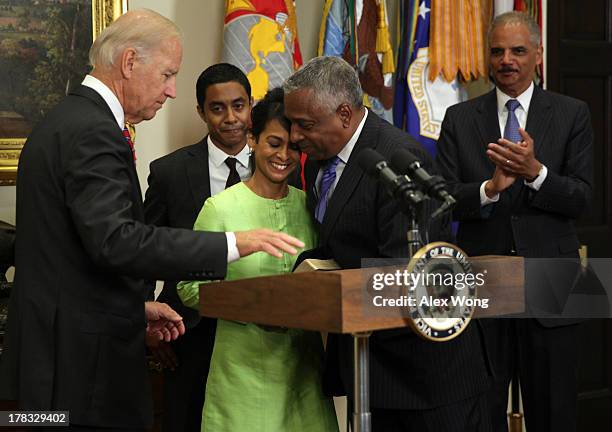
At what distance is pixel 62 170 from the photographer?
233 cm

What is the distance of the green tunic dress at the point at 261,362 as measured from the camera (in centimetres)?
277

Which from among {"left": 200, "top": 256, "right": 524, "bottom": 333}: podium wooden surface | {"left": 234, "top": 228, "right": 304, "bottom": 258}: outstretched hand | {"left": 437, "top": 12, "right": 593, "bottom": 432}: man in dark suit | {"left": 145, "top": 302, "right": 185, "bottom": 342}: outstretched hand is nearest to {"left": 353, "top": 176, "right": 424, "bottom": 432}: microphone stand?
{"left": 200, "top": 256, "right": 524, "bottom": 333}: podium wooden surface

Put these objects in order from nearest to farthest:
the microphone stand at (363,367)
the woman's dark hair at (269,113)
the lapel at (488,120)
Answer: the microphone stand at (363,367) < the woman's dark hair at (269,113) < the lapel at (488,120)

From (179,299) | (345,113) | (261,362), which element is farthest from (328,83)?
(179,299)

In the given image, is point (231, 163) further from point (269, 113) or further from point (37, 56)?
point (37, 56)

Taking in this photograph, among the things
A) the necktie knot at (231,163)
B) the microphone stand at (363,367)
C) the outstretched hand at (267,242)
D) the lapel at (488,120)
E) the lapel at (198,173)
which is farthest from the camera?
the lapel at (488,120)

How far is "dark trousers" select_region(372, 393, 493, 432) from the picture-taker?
8.28 ft

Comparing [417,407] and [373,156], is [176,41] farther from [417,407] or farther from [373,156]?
[417,407]

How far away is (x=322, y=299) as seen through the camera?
199 centimetres

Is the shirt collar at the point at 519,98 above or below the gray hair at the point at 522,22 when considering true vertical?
below

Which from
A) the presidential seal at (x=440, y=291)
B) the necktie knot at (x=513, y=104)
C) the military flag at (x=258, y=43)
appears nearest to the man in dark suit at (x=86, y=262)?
the presidential seal at (x=440, y=291)

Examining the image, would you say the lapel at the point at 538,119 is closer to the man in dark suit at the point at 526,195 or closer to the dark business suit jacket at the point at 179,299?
the man in dark suit at the point at 526,195

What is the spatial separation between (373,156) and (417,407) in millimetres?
776

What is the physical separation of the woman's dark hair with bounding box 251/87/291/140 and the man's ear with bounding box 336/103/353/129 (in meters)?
0.24
